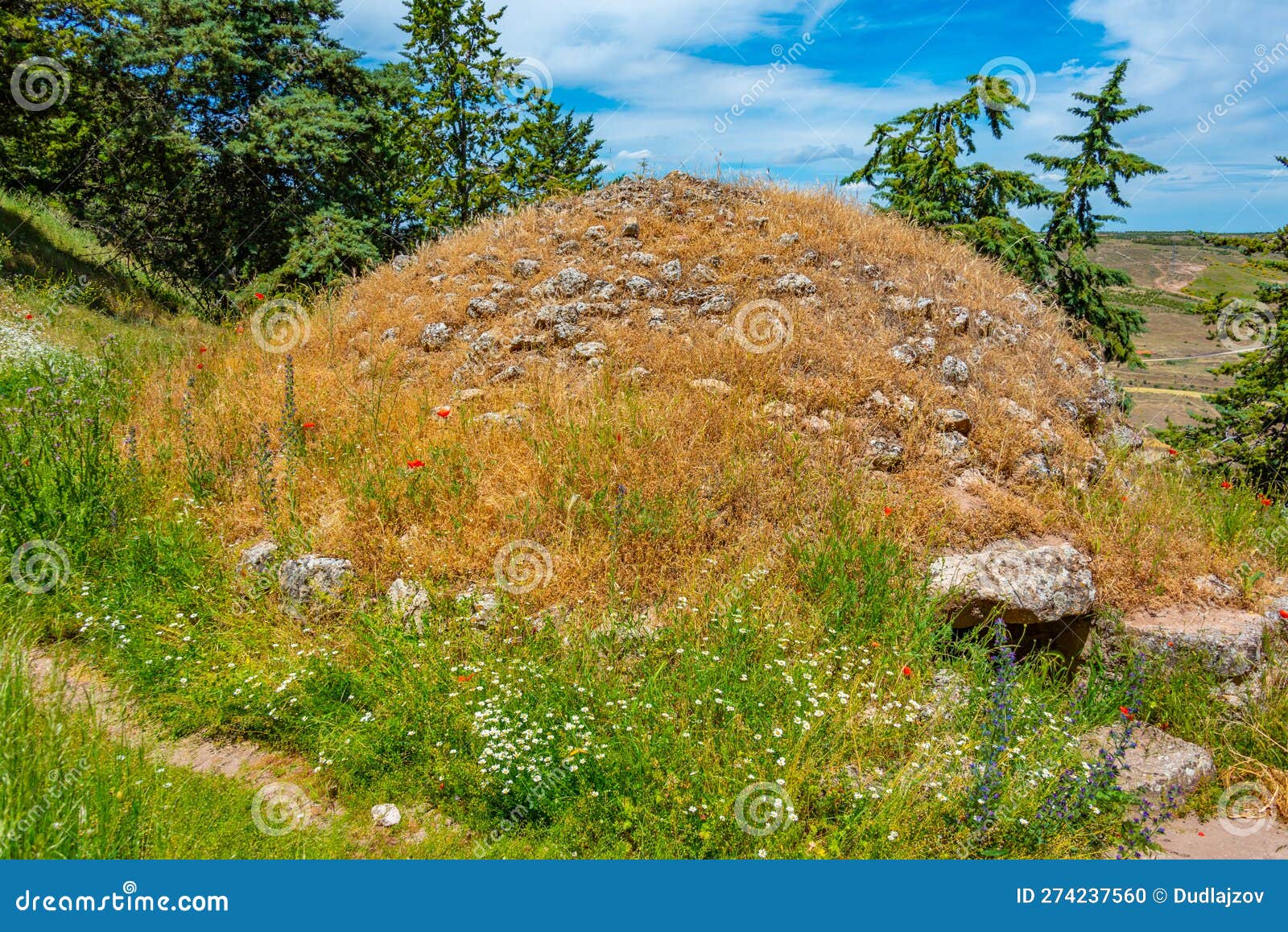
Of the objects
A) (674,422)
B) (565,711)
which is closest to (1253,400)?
(674,422)

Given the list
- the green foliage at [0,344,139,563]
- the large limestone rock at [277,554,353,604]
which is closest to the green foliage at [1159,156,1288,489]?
the large limestone rock at [277,554,353,604]

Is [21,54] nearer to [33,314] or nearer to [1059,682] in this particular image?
[33,314]

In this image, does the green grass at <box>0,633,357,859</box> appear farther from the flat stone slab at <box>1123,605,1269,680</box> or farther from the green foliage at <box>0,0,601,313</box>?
the green foliage at <box>0,0,601,313</box>

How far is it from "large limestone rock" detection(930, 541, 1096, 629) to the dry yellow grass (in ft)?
0.98

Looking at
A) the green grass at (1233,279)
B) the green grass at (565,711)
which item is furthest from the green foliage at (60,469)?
the green grass at (1233,279)

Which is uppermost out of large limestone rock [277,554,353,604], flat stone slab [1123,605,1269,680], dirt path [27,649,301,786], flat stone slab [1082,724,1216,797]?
large limestone rock [277,554,353,604]

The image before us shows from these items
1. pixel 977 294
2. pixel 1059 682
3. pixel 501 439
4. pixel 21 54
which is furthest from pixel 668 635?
pixel 21 54

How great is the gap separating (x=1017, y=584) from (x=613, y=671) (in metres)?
3.23

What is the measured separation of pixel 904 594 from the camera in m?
4.77

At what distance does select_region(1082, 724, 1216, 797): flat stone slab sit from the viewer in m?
4.10

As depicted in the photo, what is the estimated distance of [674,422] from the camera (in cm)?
611

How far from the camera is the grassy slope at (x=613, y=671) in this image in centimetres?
334

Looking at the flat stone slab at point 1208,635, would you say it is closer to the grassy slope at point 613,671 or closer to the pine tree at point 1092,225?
the grassy slope at point 613,671

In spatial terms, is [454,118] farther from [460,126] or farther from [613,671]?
[613,671]
